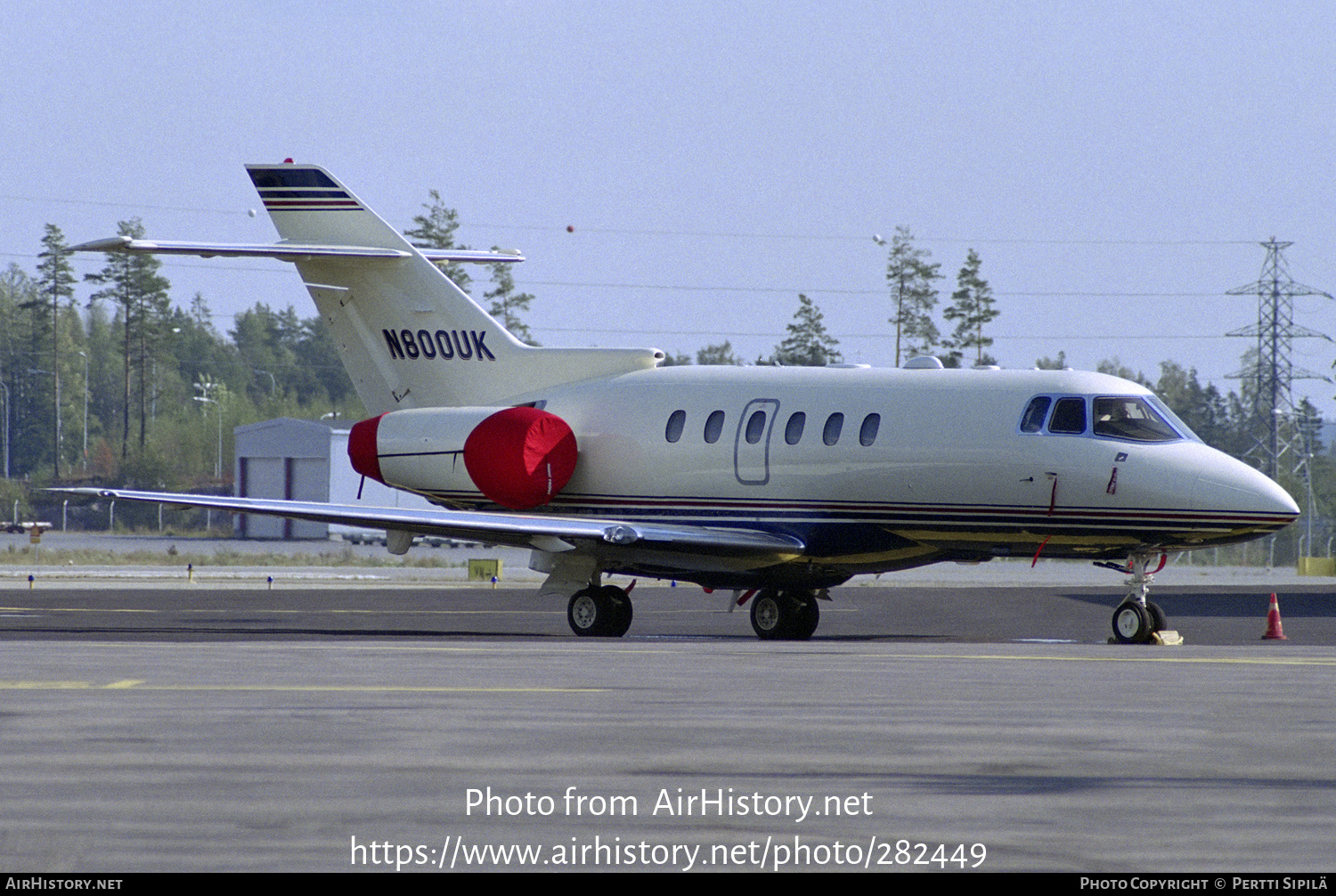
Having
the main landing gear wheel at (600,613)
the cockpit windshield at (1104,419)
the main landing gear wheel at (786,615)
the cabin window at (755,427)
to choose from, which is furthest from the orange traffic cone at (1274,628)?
the main landing gear wheel at (600,613)

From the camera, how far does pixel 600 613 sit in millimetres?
22594

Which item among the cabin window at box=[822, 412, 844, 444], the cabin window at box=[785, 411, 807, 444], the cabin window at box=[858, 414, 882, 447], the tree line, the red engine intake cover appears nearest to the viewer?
the cabin window at box=[858, 414, 882, 447]

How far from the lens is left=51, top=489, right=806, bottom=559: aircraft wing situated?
2114cm

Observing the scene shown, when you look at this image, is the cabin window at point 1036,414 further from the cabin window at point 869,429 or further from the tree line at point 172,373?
the tree line at point 172,373

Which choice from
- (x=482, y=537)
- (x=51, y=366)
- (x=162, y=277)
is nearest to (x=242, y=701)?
(x=482, y=537)

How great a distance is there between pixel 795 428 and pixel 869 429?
111 cm

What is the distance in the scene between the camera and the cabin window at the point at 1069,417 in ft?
67.3

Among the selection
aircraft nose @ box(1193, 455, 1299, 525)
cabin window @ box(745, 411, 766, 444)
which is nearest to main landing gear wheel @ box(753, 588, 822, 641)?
cabin window @ box(745, 411, 766, 444)

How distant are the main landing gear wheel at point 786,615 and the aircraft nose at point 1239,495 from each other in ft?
18.9

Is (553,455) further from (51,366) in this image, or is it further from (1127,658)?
(51,366)

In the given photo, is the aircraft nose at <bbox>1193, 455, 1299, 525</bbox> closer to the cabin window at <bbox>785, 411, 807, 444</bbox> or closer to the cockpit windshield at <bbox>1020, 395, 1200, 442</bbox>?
the cockpit windshield at <bbox>1020, 395, 1200, 442</bbox>

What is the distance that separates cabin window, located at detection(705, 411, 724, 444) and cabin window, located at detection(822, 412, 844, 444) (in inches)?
62.1

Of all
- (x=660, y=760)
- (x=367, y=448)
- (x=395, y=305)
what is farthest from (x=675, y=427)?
(x=660, y=760)

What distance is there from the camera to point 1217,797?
222 inches
